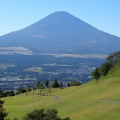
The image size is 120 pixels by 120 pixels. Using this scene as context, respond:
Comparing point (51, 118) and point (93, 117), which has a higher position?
point (51, 118)

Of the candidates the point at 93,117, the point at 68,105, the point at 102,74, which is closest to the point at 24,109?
the point at 68,105

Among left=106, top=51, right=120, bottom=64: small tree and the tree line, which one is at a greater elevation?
left=106, top=51, right=120, bottom=64: small tree

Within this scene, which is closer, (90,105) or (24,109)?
(90,105)

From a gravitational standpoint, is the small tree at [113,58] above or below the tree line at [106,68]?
above

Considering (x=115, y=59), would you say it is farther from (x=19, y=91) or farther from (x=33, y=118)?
(x=33, y=118)

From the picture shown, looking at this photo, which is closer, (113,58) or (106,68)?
(106,68)

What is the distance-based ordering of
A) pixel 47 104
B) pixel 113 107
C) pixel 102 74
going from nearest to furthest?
pixel 113 107, pixel 47 104, pixel 102 74

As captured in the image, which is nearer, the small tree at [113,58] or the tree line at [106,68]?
the tree line at [106,68]

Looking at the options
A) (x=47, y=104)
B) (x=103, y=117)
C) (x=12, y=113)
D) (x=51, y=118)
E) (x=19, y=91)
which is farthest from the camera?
(x=19, y=91)

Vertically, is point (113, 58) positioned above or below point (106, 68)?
above

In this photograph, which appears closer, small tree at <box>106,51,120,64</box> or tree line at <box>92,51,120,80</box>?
tree line at <box>92,51,120,80</box>
